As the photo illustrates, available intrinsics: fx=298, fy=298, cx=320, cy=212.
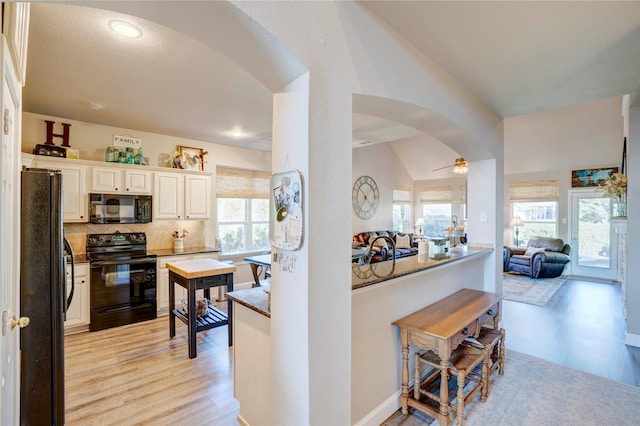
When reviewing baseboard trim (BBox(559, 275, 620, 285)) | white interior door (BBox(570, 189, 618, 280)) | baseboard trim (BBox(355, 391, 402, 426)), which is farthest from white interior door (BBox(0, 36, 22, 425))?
white interior door (BBox(570, 189, 618, 280))

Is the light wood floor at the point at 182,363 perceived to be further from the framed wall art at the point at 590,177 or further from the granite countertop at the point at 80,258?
the framed wall art at the point at 590,177

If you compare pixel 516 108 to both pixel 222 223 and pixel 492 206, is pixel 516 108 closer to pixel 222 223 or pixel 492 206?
pixel 492 206

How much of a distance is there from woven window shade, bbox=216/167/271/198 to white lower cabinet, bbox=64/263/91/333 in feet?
7.08

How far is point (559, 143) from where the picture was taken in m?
6.46

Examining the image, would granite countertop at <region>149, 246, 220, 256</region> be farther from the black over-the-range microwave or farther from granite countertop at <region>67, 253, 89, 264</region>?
granite countertop at <region>67, 253, 89, 264</region>

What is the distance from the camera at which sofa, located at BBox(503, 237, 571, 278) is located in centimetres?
627

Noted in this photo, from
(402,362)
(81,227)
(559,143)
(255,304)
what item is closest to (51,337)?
(255,304)

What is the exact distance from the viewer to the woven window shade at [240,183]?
510 centimetres

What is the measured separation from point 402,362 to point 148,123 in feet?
13.0

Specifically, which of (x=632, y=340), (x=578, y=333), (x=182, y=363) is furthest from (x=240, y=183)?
(x=632, y=340)

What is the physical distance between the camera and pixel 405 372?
218 centimetres

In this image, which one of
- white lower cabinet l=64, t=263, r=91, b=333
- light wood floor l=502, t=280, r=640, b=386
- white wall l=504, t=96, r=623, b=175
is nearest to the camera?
light wood floor l=502, t=280, r=640, b=386

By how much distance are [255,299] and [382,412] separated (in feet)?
3.95

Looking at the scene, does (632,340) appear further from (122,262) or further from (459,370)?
(122,262)
